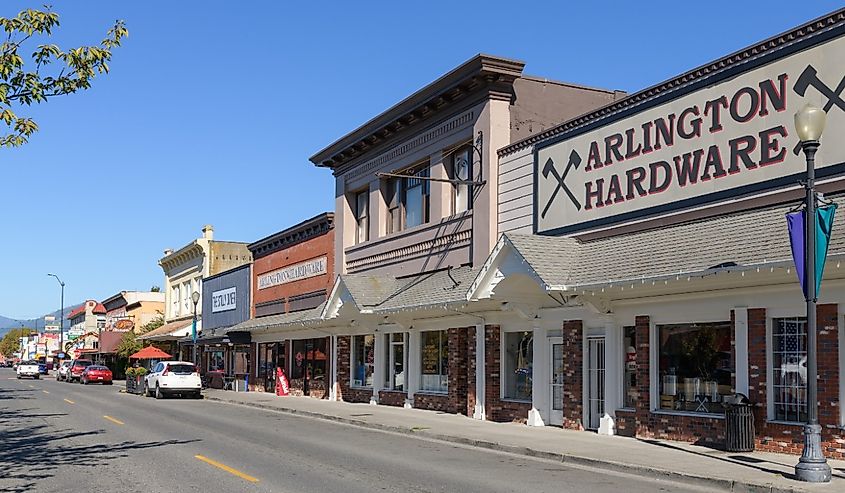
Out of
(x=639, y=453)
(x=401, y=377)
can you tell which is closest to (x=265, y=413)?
(x=401, y=377)

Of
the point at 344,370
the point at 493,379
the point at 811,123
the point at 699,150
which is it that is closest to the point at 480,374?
the point at 493,379

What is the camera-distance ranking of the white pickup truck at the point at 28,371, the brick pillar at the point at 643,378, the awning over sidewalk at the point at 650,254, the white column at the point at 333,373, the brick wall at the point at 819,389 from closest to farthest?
the brick wall at the point at 819,389 → the awning over sidewalk at the point at 650,254 → the brick pillar at the point at 643,378 → the white column at the point at 333,373 → the white pickup truck at the point at 28,371

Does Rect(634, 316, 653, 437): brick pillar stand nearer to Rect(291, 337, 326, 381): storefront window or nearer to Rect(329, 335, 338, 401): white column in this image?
Rect(329, 335, 338, 401): white column

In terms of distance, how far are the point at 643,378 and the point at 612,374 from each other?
961 millimetres

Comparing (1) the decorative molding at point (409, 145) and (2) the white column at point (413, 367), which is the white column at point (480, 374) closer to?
(2) the white column at point (413, 367)

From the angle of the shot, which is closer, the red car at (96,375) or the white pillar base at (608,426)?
the white pillar base at (608,426)

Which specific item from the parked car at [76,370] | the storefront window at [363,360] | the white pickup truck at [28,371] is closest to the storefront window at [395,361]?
the storefront window at [363,360]

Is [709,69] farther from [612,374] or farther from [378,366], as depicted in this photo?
[378,366]

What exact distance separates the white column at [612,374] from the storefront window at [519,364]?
3.22 meters

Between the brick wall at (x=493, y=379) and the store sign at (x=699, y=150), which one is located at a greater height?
the store sign at (x=699, y=150)

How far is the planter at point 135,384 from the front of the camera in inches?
1629

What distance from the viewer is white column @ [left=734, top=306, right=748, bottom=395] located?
16078 millimetres

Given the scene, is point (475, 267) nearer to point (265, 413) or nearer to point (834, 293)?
point (265, 413)

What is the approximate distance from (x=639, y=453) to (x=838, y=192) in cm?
527
